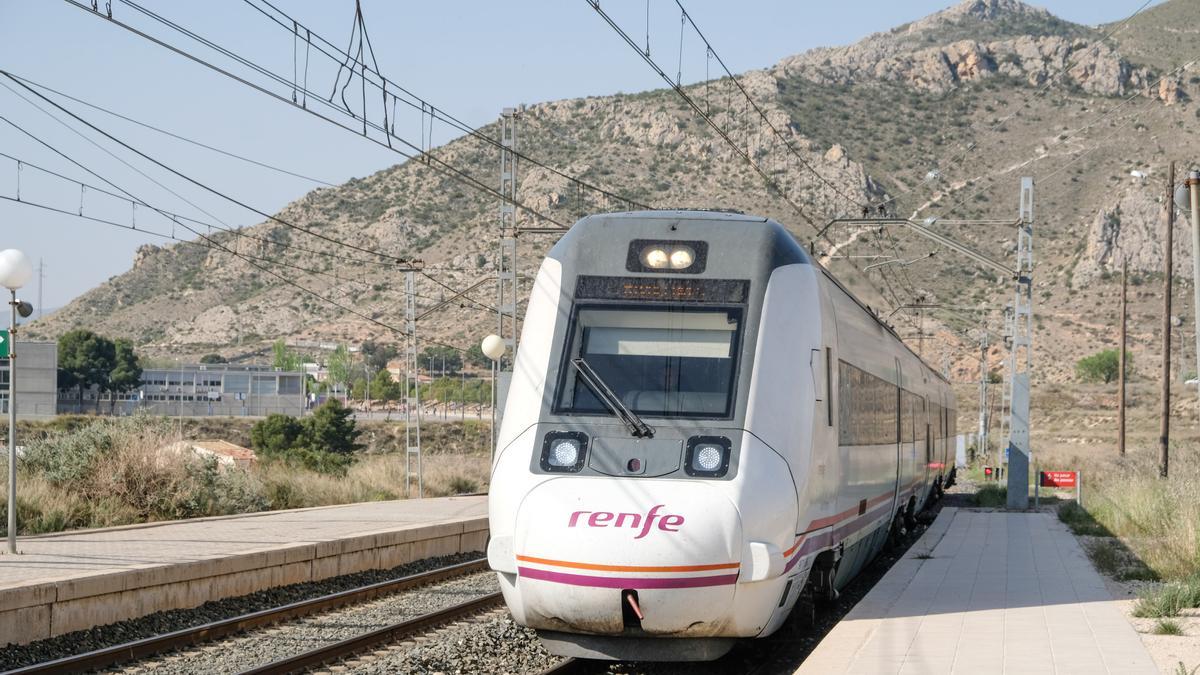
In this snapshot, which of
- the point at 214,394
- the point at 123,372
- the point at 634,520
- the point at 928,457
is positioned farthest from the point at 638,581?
the point at 214,394

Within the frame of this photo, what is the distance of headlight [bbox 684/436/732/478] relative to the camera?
9172mm

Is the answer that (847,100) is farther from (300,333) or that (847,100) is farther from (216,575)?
(216,575)

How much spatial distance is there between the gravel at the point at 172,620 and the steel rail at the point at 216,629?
37 cm

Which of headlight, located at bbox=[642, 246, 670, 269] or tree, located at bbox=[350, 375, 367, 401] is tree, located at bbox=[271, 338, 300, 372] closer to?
tree, located at bbox=[350, 375, 367, 401]

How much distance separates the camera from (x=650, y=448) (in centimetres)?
938

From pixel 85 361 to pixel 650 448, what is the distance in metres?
90.4

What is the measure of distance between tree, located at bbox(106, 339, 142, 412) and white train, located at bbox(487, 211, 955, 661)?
86.6m

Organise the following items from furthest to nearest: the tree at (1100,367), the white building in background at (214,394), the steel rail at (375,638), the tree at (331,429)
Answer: the tree at (1100,367), the white building in background at (214,394), the tree at (331,429), the steel rail at (375,638)

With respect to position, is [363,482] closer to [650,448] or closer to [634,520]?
[650,448]

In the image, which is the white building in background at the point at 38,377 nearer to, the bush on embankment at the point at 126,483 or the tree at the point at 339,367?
the bush on embankment at the point at 126,483

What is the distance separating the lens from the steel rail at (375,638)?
1018cm

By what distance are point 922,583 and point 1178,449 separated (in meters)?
30.6

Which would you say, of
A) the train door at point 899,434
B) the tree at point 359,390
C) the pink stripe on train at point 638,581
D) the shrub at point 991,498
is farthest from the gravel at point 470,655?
the tree at point 359,390

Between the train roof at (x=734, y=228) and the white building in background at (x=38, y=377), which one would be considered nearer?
the train roof at (x=734, y=228)
